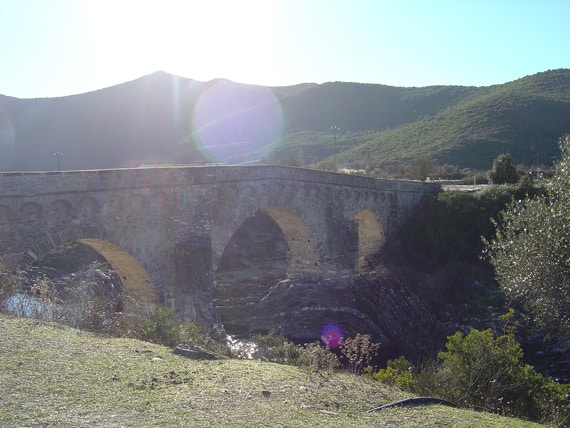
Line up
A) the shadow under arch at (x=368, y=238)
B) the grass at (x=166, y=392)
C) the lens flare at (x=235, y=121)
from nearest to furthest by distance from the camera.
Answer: the grass at (x=166, y=392) < the shadow under arch at (x=368, y=238) < the lens flare at (x=235, y=121)

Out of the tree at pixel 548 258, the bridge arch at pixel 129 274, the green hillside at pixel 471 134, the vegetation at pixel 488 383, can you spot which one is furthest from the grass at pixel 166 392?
the green hillside at pixel 471 134

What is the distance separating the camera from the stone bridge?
383 inches

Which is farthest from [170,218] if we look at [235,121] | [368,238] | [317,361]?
[235,121]

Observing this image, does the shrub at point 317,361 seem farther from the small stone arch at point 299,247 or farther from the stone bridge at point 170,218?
the small stone arch at point 299,247

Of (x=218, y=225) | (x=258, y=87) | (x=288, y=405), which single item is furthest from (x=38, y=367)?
(x=258, y=87)

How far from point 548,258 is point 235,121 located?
5298cm

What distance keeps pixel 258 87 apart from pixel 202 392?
70255 mm

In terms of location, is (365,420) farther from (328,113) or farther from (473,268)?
(328,113)

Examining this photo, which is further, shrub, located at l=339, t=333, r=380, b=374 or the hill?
the hill

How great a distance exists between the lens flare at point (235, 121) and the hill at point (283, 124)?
0.46ft

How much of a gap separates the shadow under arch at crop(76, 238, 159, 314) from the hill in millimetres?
25370

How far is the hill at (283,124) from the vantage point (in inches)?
1649

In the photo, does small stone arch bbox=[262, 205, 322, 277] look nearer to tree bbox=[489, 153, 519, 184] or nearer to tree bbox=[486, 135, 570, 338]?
tree bbox=[486, 135, 570, 338]

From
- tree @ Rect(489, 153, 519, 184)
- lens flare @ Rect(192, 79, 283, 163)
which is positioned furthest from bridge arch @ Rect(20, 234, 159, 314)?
lens flare @ Rect(192, 79, 283, 163)
